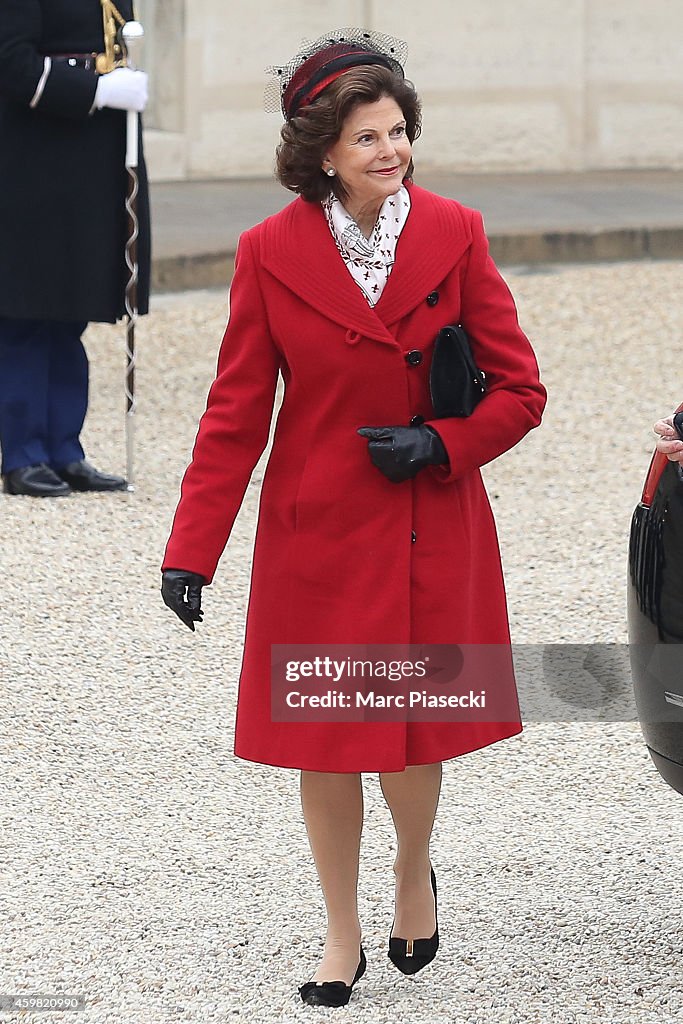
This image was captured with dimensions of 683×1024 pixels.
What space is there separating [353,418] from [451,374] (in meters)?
0.16

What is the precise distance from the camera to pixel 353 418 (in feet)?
9.00

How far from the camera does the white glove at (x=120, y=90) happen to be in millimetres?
5477

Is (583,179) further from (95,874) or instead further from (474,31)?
(95,874)

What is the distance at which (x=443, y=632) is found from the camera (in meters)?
2.78

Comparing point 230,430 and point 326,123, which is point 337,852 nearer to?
point 230,430

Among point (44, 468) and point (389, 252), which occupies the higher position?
point (389, 252)

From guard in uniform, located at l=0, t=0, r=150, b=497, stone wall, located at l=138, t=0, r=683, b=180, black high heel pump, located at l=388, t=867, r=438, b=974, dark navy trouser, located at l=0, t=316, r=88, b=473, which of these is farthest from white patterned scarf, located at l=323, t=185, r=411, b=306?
stone wall, located at l=138, t=0, r=683, b=180

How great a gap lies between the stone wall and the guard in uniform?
7266 mm

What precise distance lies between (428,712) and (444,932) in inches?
22.1

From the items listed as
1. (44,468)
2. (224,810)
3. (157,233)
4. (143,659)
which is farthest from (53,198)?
(157,233)

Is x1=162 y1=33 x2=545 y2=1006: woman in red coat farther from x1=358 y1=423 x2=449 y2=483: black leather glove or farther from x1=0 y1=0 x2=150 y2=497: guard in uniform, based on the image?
x1=0 y1=0 x2=150 y2=497: guard in uniform

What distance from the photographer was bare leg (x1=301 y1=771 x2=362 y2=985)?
2.86 meters

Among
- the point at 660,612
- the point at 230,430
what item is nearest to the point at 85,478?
the point at 230,430

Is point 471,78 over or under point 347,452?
under
